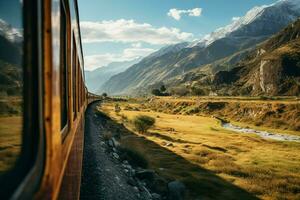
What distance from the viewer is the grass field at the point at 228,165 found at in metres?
17.5

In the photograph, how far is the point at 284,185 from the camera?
62.1 feet

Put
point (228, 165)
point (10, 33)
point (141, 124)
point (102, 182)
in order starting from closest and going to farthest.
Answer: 1. point (10, 33)
2. point (102, 182)
3. point (228, 165)
4. point (141, 124)

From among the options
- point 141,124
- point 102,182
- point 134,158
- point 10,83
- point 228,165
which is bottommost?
point 228,165

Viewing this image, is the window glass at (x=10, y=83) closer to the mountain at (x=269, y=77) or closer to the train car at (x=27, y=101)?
the train car at (x=27, y=101)

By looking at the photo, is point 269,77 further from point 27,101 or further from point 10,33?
point 10,33

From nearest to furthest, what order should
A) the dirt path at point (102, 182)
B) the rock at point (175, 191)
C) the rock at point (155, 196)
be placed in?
the dirt path at point (102, 182) → the rock at point (155, 196) → the rock at point (175, 191)

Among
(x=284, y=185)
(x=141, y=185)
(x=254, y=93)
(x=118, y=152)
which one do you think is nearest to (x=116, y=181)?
(x=141, y=185)

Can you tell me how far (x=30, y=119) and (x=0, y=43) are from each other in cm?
56

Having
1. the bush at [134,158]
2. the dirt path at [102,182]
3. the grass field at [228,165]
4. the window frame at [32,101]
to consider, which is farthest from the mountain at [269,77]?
the window frame at [32,101]

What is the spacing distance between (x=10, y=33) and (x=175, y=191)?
46.3 ft

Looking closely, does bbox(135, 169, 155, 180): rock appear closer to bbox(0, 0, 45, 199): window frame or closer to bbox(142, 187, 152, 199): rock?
bbox(142, 187, 152, 199): rock

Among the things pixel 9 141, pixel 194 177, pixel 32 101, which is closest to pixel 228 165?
pixel 194 177

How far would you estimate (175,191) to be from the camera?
15.1 metres

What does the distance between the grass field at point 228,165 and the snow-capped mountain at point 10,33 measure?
14881 mm
